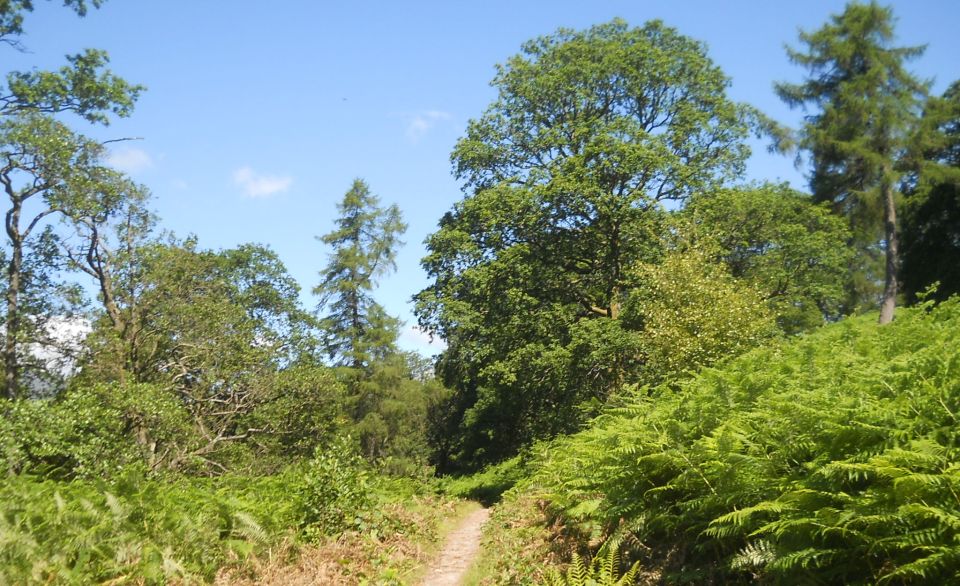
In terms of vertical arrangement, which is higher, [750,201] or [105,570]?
[750,201]

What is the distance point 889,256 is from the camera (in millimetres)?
22125

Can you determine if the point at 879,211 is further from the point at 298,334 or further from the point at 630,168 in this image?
the point at 298,334

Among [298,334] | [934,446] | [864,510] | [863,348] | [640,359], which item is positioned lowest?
[864,510]

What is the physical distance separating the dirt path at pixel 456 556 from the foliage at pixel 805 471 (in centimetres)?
242

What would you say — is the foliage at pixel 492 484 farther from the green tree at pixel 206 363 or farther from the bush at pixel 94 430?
the bush at pixel 94 430

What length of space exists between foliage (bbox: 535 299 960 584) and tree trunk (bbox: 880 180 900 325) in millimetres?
14751

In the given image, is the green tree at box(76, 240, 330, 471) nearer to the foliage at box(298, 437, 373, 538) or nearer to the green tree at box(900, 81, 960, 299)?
the foliage at box(298, 437, 373, 538)

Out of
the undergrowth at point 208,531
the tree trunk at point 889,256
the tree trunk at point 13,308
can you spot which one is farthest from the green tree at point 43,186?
the tree trunk at point 889,256

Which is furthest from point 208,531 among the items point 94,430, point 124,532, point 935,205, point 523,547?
point 935,205

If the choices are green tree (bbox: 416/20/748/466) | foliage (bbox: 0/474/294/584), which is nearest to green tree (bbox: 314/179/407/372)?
green tree (bbox: 416/20/748/466)

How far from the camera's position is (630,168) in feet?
71.3

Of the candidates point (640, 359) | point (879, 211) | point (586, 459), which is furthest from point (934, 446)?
point (879, 211)

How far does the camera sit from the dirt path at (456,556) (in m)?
9.70

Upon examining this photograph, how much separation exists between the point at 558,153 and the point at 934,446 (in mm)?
20823
